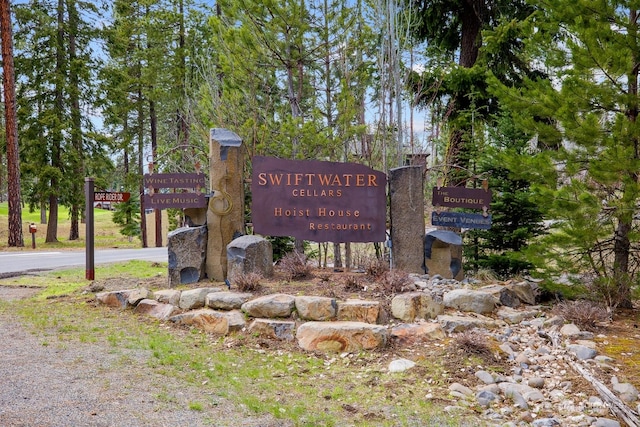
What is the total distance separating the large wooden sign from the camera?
7.34 m

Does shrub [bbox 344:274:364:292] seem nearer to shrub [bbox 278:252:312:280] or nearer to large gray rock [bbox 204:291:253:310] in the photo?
shrub [bbox 278:252:312:280]

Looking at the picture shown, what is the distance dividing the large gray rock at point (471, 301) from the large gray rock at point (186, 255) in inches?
141

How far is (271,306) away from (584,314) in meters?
3.45

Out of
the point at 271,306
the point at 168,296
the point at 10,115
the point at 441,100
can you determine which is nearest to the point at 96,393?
the point at 271,306

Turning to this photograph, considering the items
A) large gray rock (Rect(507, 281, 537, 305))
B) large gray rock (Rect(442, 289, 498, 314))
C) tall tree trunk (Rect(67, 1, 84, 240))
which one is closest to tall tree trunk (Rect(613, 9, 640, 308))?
large gray rock (Rect(507, 281, 537, 305))

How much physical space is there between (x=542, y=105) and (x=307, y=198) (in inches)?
134

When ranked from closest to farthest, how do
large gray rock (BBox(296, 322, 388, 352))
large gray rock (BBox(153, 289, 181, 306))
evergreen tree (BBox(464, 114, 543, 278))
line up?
1. large gray rock (BBox(296, 322, 388, 352))
2. large gray rock (BBox(153, 289, 181, 306))
3. evergreen tree (BBox(464, 114, 543, 278))

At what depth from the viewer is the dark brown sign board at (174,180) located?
24.4ft

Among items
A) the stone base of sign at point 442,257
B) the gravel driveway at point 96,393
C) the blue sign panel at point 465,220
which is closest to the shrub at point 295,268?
the stone base of sign at point 442,257

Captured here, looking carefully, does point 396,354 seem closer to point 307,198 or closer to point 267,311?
point 267,311

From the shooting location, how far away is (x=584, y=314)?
17.5 ft

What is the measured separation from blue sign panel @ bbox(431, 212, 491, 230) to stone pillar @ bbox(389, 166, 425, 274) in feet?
1.31

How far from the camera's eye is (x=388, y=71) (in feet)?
28.8

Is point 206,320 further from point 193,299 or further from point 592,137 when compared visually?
point 592,137
